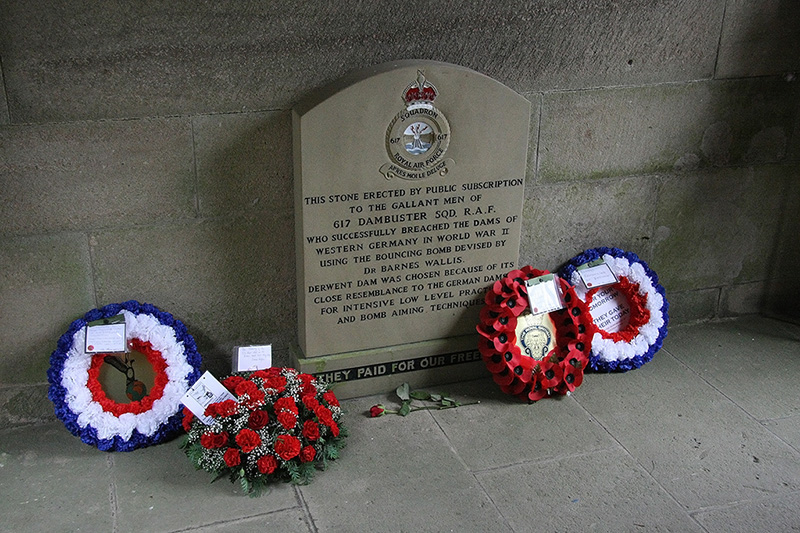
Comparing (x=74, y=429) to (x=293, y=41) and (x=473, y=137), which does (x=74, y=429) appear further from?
(x=473, y=137)

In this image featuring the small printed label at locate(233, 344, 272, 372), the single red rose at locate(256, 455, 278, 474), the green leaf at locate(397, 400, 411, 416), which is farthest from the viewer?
the green leaf at locate(397, 400, 411, 416)

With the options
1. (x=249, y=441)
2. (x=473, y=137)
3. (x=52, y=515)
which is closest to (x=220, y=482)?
(x=249, y=441)

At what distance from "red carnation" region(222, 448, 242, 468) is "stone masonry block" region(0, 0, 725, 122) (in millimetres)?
1448

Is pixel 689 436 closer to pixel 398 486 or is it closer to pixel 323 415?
pixel 398 486

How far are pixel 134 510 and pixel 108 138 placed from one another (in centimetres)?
152

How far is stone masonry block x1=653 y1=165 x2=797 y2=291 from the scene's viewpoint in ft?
14.3

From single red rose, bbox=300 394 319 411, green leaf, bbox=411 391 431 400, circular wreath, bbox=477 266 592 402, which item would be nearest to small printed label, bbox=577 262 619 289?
circular wreath, bbox=477 266 592 402

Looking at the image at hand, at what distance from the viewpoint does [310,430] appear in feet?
10.4

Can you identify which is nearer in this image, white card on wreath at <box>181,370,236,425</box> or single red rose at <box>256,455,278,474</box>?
single red rose at <box>256,455,278,474</box>

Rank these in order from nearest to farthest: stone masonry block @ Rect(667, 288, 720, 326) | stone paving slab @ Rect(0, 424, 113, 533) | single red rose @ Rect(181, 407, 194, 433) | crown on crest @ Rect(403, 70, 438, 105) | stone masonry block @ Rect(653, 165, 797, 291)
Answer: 1. stone paving slab @ Rect(0, 424, 113, 533)
2. single red rose @ Rect(181, 407, 194, 433)
3. crown on crest @ Rect(403, 70, 438, 105)
4. stone masonry block @ Rect(653, 165, 797, 291)
5. stone masonry block @ Rect(667, 288, 720, 326)

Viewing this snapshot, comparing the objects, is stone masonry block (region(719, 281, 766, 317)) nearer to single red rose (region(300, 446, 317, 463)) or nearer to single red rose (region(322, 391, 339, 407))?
single red rose (region(322, 391, 339, 407))

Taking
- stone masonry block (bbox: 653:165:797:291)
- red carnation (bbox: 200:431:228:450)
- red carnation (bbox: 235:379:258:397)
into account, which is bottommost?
red carnation (bbox: 200:431:228:450)

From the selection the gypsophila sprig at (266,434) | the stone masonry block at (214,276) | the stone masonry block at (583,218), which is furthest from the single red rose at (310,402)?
the stone masonry block at (583,218)

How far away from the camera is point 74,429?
3.34 metres
